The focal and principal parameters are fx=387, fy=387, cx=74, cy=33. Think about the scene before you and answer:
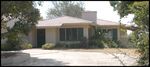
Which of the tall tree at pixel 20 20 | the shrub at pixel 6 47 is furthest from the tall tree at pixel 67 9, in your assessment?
the tall tree at pixel 20 20

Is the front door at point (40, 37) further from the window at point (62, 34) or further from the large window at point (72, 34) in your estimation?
the large window at point (72, 34)

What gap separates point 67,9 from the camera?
75.4 metres

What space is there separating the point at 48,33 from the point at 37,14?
14.4 m

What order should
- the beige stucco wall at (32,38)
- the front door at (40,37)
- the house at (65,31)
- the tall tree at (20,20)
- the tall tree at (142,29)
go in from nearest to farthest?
the tall tree at (142,29)
the tall tree at (20,20)
the house at (65,31)
the beige stucco wall at (32,38)
the front door at (40,37)

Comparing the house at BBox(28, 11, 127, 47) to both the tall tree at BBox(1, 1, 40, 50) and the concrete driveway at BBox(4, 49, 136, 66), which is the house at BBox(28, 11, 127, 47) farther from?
the concrete driveway at BBox(4, 49, 136, 66)

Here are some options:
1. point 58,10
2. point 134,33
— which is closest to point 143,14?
point 134,33

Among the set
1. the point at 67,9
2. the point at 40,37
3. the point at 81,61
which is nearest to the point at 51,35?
the point at 40,37

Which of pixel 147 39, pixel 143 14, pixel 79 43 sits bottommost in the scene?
pixel 79 43

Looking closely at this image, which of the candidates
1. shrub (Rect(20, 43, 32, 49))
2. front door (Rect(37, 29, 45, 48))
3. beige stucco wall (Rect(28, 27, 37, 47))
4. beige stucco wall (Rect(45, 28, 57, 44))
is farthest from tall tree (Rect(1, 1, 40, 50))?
front door (Rect(37, 29, 45, 48))

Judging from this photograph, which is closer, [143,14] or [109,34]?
[143,14]

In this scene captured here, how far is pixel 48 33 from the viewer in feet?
128

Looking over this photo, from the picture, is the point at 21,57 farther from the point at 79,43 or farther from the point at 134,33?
the point at 79,43

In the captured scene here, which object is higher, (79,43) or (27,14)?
(27,14)

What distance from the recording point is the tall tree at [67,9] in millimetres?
74062
